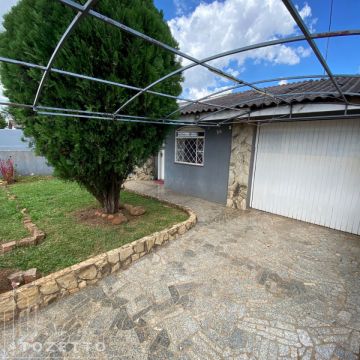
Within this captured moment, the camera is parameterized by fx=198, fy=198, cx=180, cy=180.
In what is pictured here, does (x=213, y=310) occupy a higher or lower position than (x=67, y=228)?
lower

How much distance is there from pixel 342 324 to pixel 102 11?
4962 mm

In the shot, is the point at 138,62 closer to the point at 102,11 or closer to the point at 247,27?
the point at 102,11

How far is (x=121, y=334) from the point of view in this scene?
208 centimetres

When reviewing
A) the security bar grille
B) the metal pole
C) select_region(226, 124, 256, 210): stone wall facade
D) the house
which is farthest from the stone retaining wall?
the security bar grille

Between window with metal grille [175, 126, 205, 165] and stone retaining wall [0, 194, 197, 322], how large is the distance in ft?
12.4

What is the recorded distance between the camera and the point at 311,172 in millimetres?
4730

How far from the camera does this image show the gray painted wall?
607cm

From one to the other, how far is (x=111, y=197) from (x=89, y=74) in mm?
2459

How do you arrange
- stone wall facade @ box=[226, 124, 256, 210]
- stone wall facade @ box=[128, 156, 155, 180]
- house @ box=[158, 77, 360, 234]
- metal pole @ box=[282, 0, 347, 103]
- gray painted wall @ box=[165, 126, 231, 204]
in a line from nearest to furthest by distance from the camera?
metal pole @ box=[282, 0, 347, 103] < house @ box=[158, 77, 360, 234] < stone wall facade @ box=[226, 124, 256, 210] < gray painted wall @ box=[165, 126, 231, 204] < stone wall facade @ box=[128, 156, 155, 180]

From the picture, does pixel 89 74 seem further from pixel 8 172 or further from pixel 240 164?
pixel 8 172

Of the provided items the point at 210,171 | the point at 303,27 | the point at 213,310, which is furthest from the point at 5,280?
the point at 210,171

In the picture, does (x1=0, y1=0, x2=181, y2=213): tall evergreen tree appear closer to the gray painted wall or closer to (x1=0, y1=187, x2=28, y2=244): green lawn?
(x1=0, y1=187, x2=28, y2=244): green lawn

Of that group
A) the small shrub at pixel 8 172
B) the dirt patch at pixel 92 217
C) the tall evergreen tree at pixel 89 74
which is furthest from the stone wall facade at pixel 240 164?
the small shrub at pixel 8 172

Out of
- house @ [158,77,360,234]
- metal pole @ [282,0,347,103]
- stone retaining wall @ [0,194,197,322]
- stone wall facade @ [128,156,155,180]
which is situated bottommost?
stone retaining wall @ [0,194,197,322]
